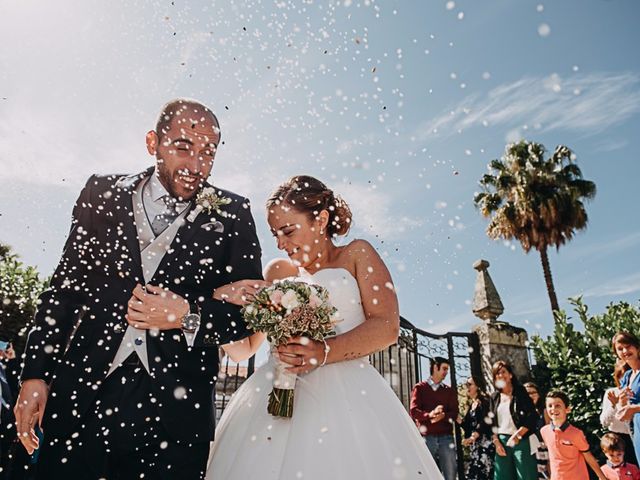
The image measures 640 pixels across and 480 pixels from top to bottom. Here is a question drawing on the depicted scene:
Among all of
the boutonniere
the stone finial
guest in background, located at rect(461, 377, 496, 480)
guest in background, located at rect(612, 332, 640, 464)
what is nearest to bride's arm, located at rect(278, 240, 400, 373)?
the boutonniere

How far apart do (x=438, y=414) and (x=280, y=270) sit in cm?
571

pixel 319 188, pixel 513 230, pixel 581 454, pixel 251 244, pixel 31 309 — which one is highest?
pixel 513 230

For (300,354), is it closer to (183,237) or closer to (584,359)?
(183,237)

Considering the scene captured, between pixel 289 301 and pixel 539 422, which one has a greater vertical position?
pixel 289 301

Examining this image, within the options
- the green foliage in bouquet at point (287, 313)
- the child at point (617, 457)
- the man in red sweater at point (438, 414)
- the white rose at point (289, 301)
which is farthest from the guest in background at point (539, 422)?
the white rose at point (289, 301)

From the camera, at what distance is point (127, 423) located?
199 centimetres

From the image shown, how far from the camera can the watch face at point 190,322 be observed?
2129 millimetres

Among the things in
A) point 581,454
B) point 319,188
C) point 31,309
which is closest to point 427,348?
point 581,454

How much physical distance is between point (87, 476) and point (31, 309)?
15.3m

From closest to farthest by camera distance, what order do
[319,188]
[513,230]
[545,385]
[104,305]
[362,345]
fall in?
1. [104,305]
2. [362,345]
3. [319,188]
4. [545,385]
5. [513,230]

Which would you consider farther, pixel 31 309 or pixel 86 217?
pixel 31 309

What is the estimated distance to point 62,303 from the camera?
2254 millimetres

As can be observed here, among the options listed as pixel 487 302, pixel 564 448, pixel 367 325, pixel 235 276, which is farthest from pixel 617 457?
pixel 235 276

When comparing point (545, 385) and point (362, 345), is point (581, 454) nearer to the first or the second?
point (545, 385)
